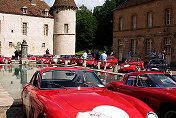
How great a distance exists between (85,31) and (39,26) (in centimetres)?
2564

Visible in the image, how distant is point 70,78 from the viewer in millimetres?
5742

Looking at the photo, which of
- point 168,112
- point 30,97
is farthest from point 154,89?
point 30,97

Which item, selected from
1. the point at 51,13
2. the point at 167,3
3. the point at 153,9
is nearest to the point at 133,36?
the point at 153,9

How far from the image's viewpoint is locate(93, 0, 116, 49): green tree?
67.5 m

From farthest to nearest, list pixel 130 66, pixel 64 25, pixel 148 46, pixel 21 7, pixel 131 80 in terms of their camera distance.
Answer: pixel 64 25 < pixel 21 7 < pixel 148 46 < pixel 130 66 < pixel 131 80

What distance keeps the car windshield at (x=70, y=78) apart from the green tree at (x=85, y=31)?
65.4 meters

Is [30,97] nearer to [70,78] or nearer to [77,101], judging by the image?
Answer: [70,78]

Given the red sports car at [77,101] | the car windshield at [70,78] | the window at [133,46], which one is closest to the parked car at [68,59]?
the window at [133,46]

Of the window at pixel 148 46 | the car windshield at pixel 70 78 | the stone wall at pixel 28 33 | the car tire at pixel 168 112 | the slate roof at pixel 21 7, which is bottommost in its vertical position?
the car tire at pixel 168 112

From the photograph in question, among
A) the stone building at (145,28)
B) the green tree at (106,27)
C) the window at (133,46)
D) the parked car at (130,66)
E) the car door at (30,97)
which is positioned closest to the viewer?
the car door at (30,97)

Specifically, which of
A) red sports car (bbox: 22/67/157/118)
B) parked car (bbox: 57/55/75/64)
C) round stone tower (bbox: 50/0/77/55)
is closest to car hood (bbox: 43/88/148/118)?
red sports car (bbox: 22/67/157/118)

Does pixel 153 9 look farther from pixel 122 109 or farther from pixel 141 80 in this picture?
pixel 122 109

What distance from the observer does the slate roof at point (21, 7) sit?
4442 cm

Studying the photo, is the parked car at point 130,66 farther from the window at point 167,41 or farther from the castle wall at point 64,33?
the castle wall at point 64,33
